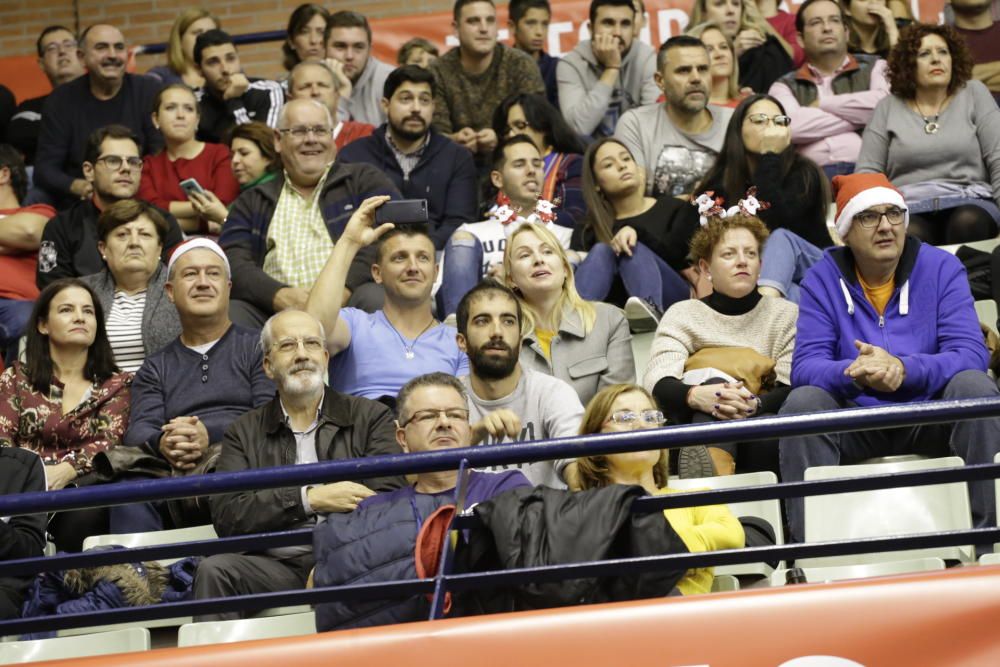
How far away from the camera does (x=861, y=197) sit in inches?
187

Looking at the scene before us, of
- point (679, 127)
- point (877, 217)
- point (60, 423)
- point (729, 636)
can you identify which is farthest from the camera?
point (679, 127)

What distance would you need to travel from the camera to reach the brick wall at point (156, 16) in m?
9.77

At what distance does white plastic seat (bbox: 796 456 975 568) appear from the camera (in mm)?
4156

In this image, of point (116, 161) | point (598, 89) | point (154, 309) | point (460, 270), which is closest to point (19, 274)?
point (116, 161)

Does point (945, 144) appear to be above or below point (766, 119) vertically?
below

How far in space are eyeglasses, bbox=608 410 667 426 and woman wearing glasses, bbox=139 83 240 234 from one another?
3.20 metres

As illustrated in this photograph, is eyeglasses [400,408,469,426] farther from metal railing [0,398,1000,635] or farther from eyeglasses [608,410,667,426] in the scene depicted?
metal railing [0,398,1000,635]

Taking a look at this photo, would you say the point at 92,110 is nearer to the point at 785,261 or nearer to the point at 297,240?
the point at 297,240

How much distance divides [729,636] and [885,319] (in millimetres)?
1920

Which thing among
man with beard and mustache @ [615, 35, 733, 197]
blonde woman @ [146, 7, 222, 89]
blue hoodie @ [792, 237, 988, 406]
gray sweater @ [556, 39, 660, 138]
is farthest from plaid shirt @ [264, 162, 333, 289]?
blonde woman @ [146, 7, 222, 89]

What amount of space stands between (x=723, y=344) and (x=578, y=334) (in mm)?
481

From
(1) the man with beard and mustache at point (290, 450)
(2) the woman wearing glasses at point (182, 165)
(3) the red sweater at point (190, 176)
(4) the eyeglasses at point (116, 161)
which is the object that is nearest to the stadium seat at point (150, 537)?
(1) the man with beard and mustache at point (290, 450)

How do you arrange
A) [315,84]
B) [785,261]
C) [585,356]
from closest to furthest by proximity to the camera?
[585,356], [785,261], [315,84]

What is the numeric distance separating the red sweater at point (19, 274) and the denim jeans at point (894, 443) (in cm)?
332
